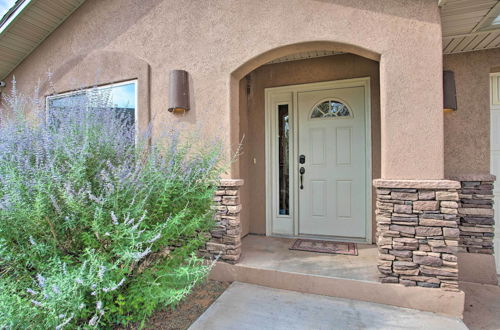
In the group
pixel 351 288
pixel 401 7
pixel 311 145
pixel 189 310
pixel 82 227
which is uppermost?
pixel 401 7

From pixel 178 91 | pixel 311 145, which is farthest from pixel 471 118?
pixel 178 91

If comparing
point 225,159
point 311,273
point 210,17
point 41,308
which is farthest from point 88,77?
point 311,273

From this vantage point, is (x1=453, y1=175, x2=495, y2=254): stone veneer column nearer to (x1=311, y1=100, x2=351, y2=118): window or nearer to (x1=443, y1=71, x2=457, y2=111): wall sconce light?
(x1=443, y1=71, x2=457, y2=111): wall sconce light

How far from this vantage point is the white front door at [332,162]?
3.72m

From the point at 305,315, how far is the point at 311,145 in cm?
236

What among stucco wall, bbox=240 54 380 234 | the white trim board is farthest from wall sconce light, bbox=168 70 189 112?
the white trim board

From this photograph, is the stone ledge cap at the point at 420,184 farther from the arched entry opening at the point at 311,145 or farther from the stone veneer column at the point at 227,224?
the stone veneer column at the point at 227,224

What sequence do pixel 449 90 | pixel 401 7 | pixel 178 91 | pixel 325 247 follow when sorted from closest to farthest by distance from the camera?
pixel 401 7, pixel 449 90, pixel 178 91, pixel 325 247

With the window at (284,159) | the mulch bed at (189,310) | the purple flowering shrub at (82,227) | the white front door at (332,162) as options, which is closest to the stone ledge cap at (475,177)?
the white front door at (332,162)

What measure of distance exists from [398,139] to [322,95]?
1.67 metres

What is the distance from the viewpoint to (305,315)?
2236mm

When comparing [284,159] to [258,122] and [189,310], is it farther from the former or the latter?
[189,310]

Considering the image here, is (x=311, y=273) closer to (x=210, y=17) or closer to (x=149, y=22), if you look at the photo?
(x=210, y=17)

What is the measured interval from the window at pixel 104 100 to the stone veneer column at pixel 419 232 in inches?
104
